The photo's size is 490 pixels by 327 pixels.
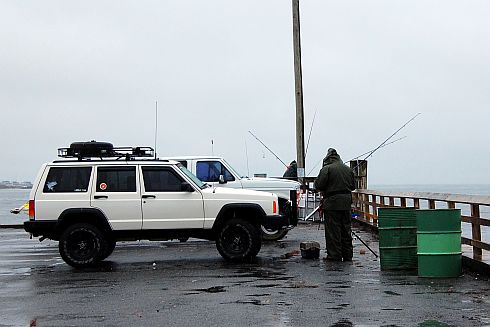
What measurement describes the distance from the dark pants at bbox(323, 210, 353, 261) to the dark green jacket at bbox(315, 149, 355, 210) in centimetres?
16

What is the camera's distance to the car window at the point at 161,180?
15195mm

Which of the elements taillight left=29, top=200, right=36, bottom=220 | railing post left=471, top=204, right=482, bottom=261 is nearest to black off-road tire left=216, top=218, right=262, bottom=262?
taillight left=29, top=200, right=36, bottom=220

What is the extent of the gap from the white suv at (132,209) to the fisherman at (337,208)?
38.8 inches

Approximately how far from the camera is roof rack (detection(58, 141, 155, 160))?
15.7m

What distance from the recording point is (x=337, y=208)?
14.9 metres

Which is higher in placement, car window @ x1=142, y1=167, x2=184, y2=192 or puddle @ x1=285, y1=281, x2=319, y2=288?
car window @ x1=142, y1=167, x2=184, y2=192

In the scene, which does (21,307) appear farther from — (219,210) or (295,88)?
(295,88)

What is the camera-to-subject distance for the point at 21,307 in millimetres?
10273

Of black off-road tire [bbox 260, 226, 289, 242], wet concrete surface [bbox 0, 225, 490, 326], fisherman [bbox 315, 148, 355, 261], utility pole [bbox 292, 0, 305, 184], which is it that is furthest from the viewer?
utility pole [bbox 292, 0, 305, 184]

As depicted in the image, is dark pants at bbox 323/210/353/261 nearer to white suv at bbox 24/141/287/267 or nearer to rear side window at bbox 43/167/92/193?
white suv at bbox 24/141/287/267

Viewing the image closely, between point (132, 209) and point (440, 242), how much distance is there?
5731 mm

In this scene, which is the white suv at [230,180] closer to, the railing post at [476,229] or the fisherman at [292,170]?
the fisherman at [292,170]

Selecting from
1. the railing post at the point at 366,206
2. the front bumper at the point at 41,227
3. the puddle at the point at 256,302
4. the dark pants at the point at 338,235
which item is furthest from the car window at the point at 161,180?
the railing post at the point at 366,206

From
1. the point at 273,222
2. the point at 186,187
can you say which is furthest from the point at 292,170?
the point at 186,187
